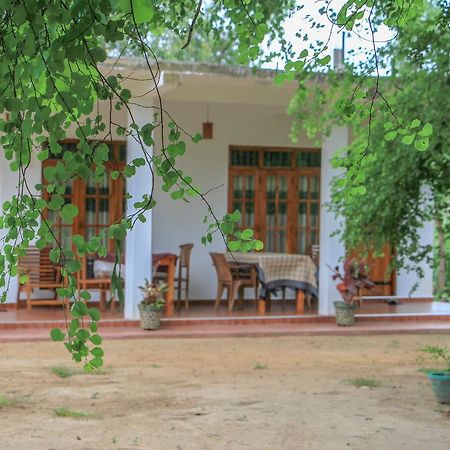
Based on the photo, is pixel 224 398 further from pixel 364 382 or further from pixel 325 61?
pixel 325 61

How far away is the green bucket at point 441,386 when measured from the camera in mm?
6703

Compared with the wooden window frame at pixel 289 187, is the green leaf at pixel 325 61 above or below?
below

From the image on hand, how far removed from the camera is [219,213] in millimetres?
12562

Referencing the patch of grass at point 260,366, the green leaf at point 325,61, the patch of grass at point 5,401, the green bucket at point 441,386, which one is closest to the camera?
the green leaf at point 325,61

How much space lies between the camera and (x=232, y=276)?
1132cm

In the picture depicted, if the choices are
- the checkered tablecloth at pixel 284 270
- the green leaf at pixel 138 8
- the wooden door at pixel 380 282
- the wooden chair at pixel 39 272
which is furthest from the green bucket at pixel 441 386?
the wooden door at pixel 380 282

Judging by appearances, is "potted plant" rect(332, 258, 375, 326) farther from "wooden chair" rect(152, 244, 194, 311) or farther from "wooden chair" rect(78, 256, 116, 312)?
"wooden chair" rect(78, 256, 116, 312)

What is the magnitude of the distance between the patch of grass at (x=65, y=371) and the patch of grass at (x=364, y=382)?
264cm

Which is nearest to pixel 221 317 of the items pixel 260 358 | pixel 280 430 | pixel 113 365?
pixel 260 358

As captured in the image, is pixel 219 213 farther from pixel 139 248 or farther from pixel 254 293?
pixel 139 248

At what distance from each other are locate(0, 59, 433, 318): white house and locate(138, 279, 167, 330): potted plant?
1659 millimetres

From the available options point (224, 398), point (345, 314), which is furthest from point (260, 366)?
point (345, 314)

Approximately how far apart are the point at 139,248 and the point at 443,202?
174 inches

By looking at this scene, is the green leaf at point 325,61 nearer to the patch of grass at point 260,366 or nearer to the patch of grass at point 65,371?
the patch of grass at point 65,371
